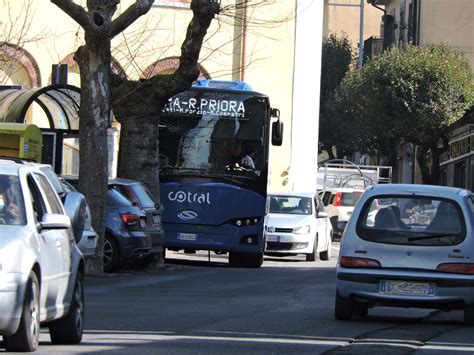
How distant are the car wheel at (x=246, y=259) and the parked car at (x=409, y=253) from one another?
11.8 metres

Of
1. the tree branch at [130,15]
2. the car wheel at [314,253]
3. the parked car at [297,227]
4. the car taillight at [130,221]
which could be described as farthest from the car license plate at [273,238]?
the tree branch at [130,15]

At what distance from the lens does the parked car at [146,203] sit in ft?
71.1

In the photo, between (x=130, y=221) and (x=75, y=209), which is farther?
(x=130, y=221)

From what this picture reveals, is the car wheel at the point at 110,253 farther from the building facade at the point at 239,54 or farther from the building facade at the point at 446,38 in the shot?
the building facade at the point at 446,38

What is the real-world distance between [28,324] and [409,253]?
17.2 feet

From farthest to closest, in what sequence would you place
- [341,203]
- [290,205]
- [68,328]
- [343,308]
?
[341,203] < [290,205] < [343,308] < [68,328]

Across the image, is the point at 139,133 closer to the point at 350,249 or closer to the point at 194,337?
the point at 350,249

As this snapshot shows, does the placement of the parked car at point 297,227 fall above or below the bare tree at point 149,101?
below

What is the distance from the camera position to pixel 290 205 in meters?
30.4

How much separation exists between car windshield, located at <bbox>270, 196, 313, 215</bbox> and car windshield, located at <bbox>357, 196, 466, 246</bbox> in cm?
1645

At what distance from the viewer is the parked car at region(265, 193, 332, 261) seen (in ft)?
93.4

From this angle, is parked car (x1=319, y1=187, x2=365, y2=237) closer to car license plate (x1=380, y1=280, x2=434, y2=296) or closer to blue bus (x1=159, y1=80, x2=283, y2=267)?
blue bus (x1=159, y1=80, x2=283, y2=267)

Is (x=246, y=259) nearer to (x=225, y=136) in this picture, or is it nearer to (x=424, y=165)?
(x=225, y=136)

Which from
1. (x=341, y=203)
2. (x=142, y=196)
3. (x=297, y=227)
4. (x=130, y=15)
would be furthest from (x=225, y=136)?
(x=341, y=203)
